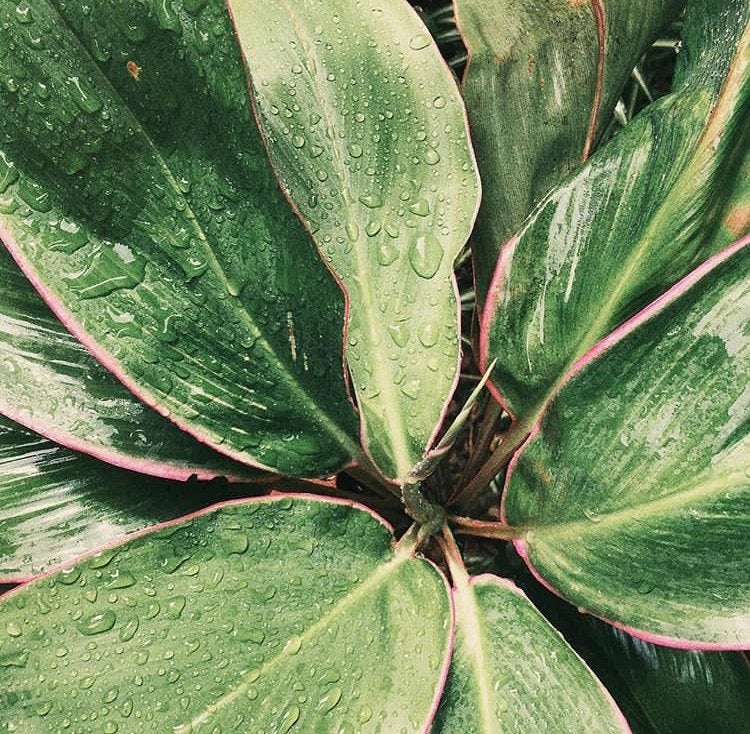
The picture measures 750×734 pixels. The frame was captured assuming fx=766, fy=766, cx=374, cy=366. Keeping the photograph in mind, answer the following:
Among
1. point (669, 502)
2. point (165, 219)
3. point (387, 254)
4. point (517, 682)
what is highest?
point (165, 219)

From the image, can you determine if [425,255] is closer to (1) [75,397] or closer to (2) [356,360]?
(2) [356,360]

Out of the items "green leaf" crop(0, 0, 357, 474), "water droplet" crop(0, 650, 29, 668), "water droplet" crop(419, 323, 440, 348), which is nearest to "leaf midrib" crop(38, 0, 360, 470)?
"green leaf" crop(0, 0, 357, 474)

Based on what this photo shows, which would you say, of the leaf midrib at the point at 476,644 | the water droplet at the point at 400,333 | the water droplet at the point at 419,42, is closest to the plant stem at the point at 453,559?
the leaf midrib at the point at 476,644

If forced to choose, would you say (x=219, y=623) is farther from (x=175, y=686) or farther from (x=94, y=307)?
(x=94, y=307)

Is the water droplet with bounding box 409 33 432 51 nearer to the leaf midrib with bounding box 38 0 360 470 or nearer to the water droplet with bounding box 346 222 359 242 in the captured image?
the water droplet with bounding box 346 222 359 242

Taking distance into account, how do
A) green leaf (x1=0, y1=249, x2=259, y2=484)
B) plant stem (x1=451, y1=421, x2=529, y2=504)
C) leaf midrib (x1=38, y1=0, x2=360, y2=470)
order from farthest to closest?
plant stem (x1=451, y1=421, x2=529, y2=504)
green leaf (x1=0, y1=249, x2=259, y2=484)
leaf midrib (x1=38, y1=0, x2=360, y2=470)

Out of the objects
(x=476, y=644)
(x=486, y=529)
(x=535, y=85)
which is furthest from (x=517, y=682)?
(x=535, y=85)

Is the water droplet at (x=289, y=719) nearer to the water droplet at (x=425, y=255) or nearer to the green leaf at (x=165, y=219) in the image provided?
the green leaf at (x=165, y=219)
